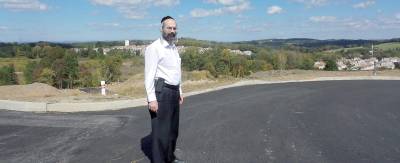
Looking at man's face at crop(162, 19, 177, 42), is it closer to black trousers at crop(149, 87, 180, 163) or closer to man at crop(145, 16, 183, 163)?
man at crop(145, 16, 183, 163)

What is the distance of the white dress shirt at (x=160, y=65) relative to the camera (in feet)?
19.4

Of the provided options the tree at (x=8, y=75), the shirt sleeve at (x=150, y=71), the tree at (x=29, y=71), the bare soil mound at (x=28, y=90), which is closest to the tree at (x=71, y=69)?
the tree at (x=29, y=71)

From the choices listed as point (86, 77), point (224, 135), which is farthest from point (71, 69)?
point (224, 135)

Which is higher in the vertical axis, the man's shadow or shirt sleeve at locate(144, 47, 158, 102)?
shirt sleeve at locate(144, 47, 158, 102)

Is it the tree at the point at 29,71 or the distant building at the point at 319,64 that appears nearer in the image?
the tree at the point at 29,71

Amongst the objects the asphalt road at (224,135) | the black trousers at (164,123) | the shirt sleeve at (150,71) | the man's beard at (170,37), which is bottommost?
the asphalt road at (224,135)

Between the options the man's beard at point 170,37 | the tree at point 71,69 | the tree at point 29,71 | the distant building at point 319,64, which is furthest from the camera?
the distant building at point 319,64

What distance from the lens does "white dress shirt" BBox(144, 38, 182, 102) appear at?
19.4 feet

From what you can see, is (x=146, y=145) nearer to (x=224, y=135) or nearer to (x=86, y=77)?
(x=224, y=135)

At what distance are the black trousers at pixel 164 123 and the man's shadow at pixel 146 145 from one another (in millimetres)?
1023

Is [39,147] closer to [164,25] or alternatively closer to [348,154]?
[164,25]

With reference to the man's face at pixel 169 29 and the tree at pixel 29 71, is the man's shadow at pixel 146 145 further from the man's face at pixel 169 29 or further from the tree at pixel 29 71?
the tree at pixel 29 71

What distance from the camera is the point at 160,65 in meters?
6.03

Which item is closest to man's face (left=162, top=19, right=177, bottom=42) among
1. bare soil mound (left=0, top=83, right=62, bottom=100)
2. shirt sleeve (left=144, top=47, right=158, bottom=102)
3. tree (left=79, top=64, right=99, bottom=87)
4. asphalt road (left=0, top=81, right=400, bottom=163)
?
shirt sleeve (left=144, top=47, right=158, bottom=102)
